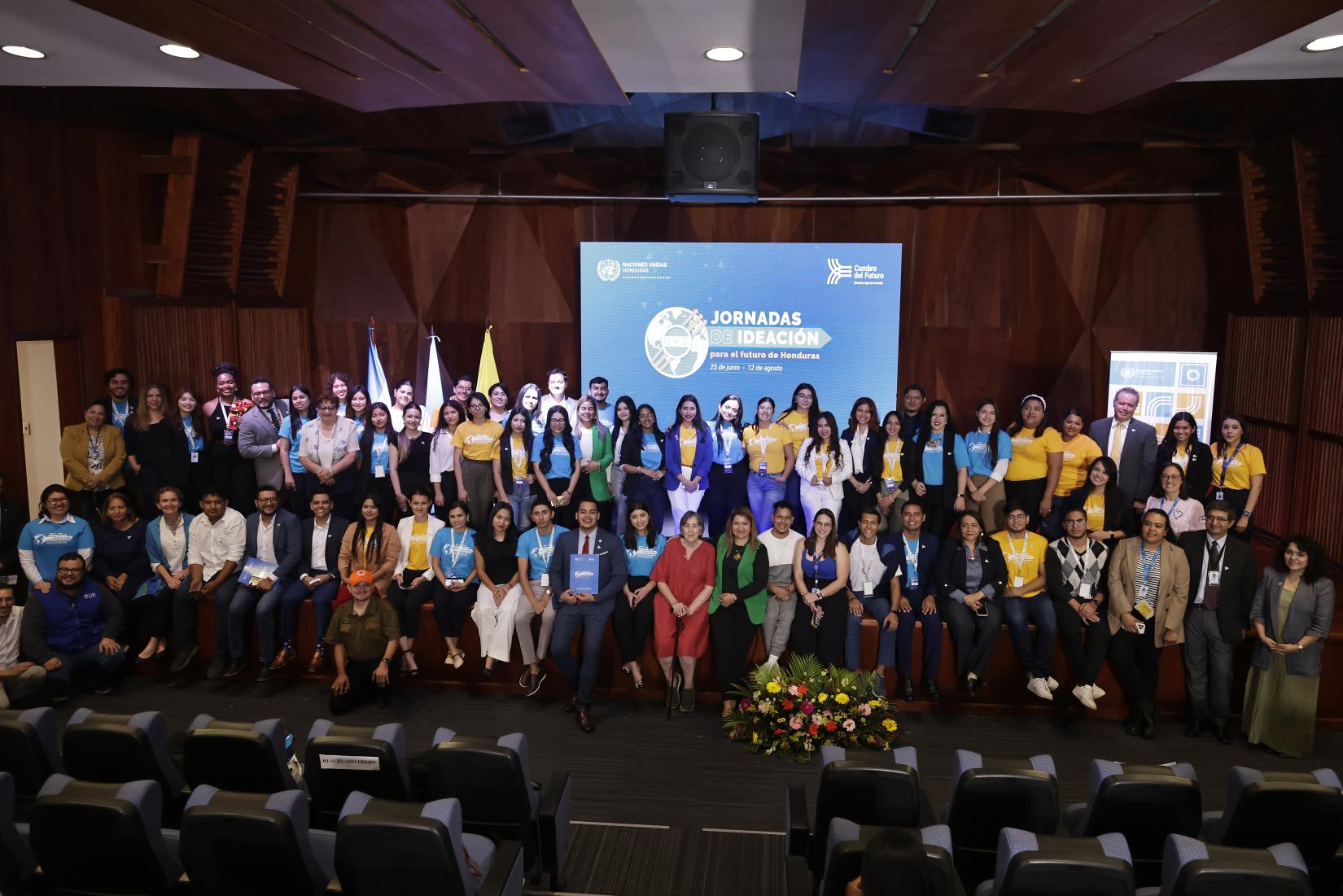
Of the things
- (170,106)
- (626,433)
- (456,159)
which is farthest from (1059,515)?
(170,106)

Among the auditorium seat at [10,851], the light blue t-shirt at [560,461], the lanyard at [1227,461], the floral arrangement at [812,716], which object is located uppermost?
the lanyard at [1227,461]

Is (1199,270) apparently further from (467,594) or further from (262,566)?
(262,566)

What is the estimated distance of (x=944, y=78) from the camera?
15.1ft

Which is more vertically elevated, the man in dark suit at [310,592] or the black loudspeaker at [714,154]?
the black loudspeaker at [714,154]

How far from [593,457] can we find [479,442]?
924mm

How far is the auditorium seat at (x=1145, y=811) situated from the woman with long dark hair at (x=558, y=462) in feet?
15.2

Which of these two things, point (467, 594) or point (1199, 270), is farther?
point (1199, 270)

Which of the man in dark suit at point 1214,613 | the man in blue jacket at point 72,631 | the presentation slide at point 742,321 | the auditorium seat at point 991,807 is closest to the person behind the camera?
the auditorium seat at point 991,807

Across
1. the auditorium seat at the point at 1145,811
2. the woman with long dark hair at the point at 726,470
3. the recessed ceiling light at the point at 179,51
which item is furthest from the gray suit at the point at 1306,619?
the recessed ceiling light at the point at 179,51

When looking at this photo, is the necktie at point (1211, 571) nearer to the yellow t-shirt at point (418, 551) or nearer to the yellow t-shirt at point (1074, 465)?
the yellow t-shirt at point (1074, 465)

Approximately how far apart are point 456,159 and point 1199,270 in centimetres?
722

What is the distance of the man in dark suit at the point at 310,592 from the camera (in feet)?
20.1

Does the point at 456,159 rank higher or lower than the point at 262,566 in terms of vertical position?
higher

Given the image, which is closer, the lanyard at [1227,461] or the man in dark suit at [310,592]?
the man in dark suit at [310,592]
